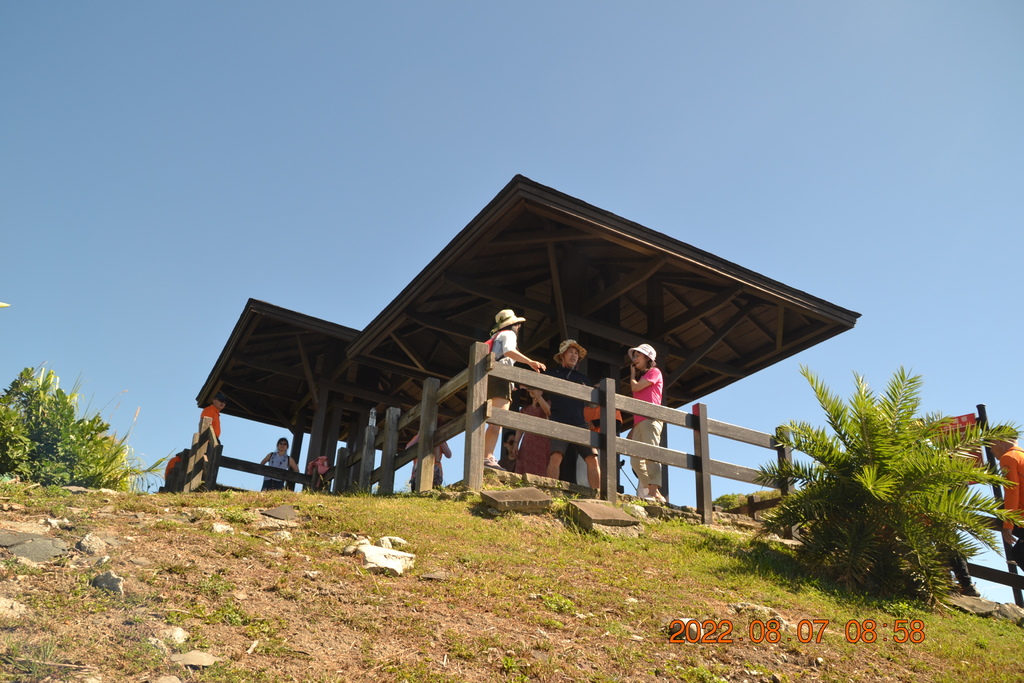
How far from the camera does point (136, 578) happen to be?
17.1ft

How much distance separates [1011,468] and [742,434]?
2903 mm

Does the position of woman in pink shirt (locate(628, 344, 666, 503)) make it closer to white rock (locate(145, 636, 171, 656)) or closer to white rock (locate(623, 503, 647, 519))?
white rock (locate(623, 503, 647, 519))

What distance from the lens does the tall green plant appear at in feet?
28.4

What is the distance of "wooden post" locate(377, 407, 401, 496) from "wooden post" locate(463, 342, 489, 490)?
1893 millimetres

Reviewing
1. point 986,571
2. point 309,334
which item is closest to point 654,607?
point 986,571

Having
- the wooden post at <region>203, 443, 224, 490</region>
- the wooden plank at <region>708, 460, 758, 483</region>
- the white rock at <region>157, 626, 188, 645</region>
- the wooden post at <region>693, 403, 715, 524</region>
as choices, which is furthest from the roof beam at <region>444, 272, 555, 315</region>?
the white rock at <region>157, 626, 188, 645</region>

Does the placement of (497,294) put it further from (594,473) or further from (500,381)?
(594,473)

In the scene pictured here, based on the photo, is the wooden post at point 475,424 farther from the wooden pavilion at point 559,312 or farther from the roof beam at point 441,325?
the roof beam at point 441,325

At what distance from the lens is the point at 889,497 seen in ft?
25.4

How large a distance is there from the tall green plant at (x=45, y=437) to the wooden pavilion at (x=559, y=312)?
514 centimetres

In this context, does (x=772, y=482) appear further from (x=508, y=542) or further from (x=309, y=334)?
(x=309, y=334)

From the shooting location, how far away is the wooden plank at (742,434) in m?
10.3

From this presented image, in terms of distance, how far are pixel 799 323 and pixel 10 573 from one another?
37.9ft

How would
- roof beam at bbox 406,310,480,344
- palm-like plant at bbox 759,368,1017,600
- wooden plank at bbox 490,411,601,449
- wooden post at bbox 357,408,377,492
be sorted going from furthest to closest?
roof beam at bbox 406,310,480,344 < wooden post at bbox 357,408,377,492 < wooden plank at bbox 490,411,601,449 < palm-like plant at bbox 759,368,1017,600
